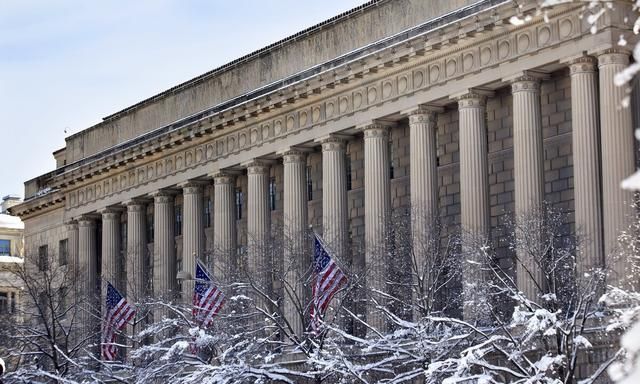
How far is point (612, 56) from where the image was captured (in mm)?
47344

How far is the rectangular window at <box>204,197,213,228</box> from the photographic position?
74.2 metres

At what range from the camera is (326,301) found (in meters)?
48.2

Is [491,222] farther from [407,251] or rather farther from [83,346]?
[83,346]

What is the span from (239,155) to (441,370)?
33.9m

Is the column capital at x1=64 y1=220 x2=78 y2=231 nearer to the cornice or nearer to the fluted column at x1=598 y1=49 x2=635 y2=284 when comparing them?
the cornice

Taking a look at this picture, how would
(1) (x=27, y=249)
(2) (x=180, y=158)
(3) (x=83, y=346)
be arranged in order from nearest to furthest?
(3) (x=83, y=346), (2) (x=180, y=158), (1) (x=27, y=249)

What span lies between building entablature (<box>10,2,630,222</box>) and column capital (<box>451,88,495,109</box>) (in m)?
0.29

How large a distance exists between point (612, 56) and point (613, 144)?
115 inches

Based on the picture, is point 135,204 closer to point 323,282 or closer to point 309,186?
point 309,186

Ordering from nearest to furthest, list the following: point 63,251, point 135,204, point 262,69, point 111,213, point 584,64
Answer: point 584,64, point 262,69, point 135,204, point 111,213, point 63,251

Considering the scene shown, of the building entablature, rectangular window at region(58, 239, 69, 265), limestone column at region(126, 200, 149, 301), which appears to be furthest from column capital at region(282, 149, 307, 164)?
rectangular window at region(58, 239, 69, 265)

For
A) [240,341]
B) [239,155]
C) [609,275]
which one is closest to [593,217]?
[609,275]

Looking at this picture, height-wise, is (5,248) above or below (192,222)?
above

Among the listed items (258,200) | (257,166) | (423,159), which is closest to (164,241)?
(258,200)
